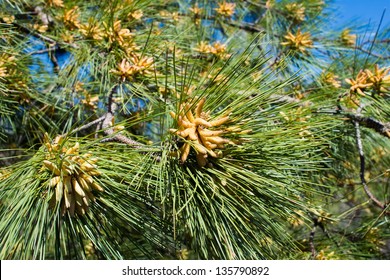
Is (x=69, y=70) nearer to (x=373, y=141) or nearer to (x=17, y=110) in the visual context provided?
(x=17, y=110)

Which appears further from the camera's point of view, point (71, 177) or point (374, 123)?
point (374, 123)

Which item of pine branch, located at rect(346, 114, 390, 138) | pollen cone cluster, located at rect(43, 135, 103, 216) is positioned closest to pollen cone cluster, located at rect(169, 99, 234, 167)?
pollen cone cluster, located at rect(43, 135, 103, 216)

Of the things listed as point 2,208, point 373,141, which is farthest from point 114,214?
point 373,141

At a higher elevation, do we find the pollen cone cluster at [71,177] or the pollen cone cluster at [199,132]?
the pollen cone cluster at [199,132]

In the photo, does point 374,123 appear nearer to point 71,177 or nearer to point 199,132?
point 199,132

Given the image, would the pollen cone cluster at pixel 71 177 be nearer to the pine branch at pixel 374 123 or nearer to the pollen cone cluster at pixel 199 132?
the pollen cone cluster at pixel 199 132

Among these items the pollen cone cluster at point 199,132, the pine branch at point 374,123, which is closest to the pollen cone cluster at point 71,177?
the pollen cone cluster at point 199,132

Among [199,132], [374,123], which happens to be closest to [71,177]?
[199,132]
